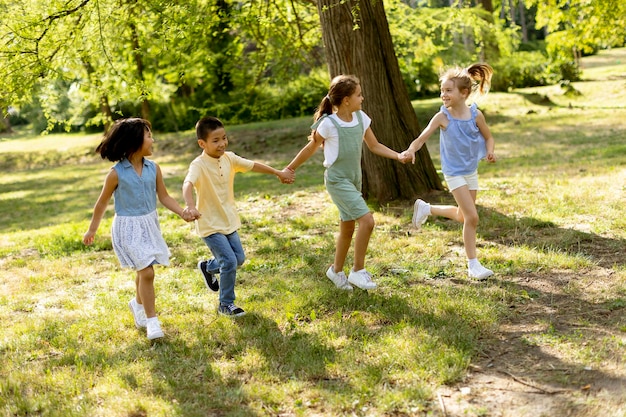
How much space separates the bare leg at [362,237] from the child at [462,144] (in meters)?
0.77

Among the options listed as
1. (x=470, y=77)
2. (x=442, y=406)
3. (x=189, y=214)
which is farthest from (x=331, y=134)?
(x=442, y=406)

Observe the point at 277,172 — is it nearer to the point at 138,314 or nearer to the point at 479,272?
the point at 138,314

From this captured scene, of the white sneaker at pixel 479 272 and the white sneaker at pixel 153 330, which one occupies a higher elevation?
the white sneaker at pixel 153 330

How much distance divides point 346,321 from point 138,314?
5.25ft

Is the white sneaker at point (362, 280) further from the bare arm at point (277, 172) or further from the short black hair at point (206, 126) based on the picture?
the short black hair at point (206, 126)

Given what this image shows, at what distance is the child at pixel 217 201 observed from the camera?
5.18m

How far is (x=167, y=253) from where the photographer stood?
509 cm

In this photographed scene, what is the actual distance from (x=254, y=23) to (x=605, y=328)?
8.33 m

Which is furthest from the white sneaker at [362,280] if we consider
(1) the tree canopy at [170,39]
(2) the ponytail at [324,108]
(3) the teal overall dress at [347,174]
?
(1) the tree canopy at [170,39]

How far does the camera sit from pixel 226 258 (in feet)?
17.1

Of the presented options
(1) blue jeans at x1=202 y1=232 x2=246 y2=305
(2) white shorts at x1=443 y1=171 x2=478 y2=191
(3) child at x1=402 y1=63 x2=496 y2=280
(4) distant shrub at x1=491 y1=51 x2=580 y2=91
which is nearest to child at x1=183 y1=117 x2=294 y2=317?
Answer: (1) blue jeans at x1=202 y1=232 x2=246 y2=305

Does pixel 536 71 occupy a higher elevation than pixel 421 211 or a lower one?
lower

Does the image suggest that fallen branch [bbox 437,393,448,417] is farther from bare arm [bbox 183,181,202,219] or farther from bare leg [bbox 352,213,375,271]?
bare arm [bbox 183,181,202,219]

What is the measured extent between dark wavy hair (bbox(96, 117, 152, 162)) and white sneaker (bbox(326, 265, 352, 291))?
1.98m
